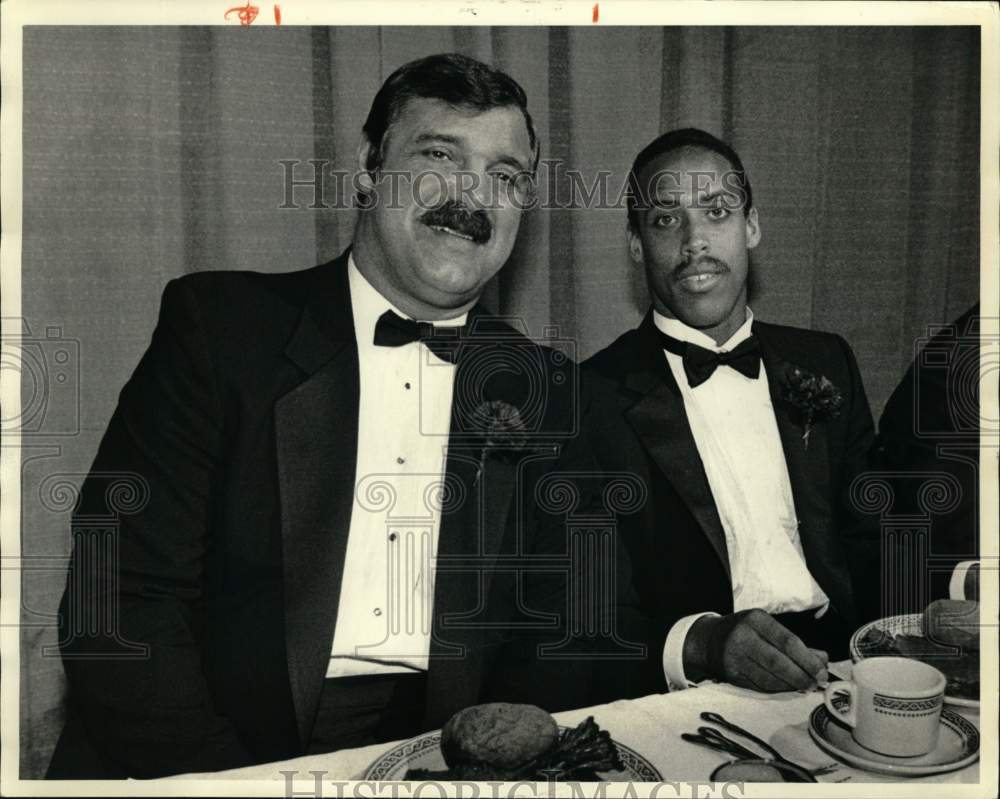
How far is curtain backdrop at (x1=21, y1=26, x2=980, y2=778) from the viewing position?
1598 mm

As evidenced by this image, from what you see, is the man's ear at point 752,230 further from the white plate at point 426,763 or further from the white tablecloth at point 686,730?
the white plate at point 426,763

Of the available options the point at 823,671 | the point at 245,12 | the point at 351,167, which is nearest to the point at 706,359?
the point at 823,671

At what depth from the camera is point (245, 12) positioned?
5.33ft

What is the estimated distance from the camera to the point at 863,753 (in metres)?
1.48

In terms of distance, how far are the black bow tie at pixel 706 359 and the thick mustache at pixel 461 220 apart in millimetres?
321

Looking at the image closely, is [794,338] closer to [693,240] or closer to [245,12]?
[693,240]

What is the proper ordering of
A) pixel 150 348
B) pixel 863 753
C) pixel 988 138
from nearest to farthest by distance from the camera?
pixel 863 753 → pixel 150 348 → pixel 988 138

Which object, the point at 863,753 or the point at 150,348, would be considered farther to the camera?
the point at 150,348

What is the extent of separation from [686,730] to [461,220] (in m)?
0.84

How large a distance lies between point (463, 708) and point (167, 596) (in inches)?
19.2

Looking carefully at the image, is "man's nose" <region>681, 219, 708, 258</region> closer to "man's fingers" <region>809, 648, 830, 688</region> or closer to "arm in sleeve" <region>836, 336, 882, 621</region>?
"arm in sleeve" <region>836, 336, 882, 621</region>

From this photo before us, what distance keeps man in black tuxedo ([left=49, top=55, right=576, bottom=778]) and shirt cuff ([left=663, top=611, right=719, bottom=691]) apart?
27 cm

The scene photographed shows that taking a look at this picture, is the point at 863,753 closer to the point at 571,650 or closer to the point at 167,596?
the point at 571,650

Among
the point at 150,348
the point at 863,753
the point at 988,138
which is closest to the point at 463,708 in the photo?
the point at 863,753
